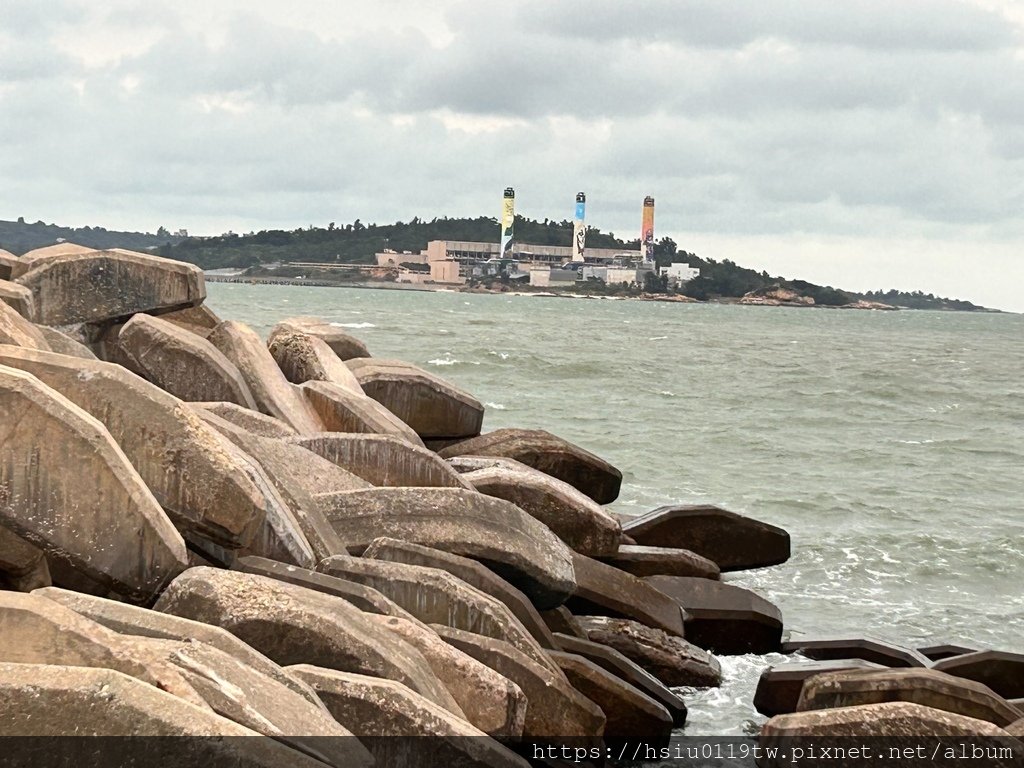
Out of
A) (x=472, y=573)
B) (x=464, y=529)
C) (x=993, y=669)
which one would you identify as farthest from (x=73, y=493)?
(x=993, y=669)

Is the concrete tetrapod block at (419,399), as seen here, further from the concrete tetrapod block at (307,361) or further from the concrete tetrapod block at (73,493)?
the concrete tetrapod block at (73,493)

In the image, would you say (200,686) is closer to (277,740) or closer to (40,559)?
(277,740)

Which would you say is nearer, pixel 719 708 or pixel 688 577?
pixel 719 708

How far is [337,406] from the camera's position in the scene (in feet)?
31.8

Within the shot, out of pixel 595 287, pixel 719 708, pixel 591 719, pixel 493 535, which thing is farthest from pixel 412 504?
pixel 595 287

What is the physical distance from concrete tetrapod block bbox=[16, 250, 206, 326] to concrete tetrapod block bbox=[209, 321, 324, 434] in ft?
1.80

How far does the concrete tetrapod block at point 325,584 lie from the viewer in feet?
16.9

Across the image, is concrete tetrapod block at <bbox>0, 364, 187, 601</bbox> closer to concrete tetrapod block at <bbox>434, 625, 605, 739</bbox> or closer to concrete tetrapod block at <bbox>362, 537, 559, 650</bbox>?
concrete tetrapod block at <bbox>434, 625, 605, 739</bbox>

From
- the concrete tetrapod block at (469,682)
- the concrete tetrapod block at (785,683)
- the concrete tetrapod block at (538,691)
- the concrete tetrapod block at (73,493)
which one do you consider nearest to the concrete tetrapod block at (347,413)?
the concrete tetrapod block at (785,683)

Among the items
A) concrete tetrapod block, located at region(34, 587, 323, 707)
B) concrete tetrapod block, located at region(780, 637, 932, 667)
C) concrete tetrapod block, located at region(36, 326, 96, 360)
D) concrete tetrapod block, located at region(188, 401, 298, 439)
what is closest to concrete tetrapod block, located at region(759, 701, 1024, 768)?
concrete tetrapod block, located at region(780, 637, 932, 667)

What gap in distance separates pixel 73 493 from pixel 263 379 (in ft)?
15.6

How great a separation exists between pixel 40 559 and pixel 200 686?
4.09 feet

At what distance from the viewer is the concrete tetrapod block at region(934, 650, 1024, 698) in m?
7.82

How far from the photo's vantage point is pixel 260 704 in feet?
12.7
